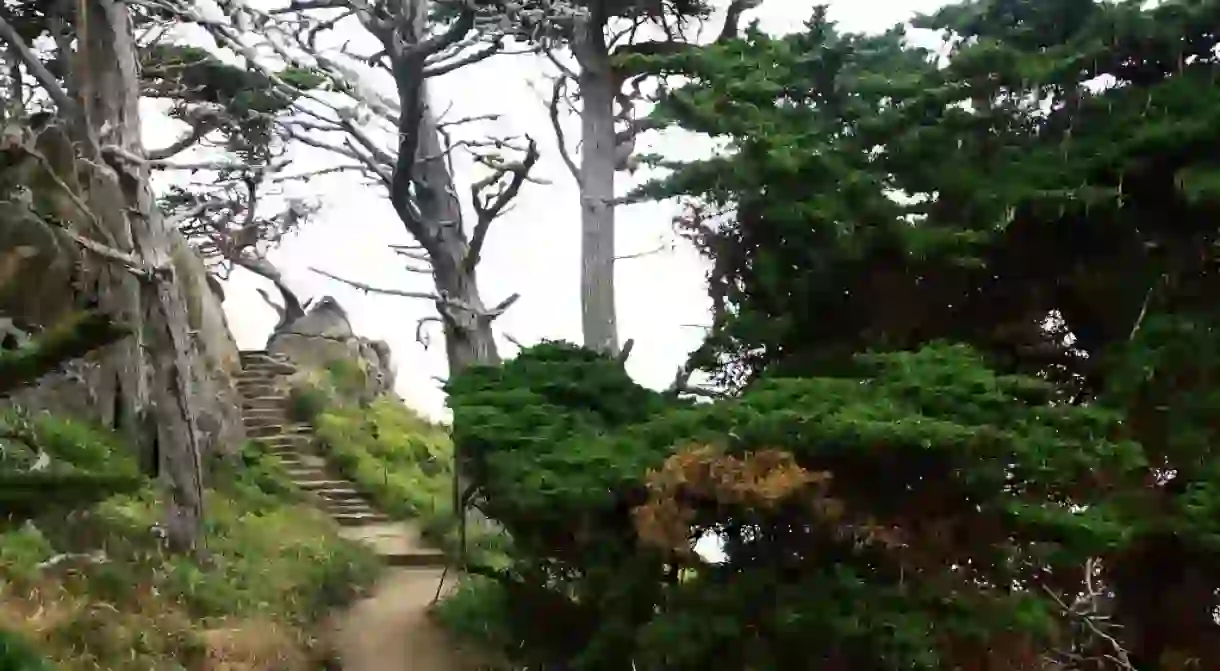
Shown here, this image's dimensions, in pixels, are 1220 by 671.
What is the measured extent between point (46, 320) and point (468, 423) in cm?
498

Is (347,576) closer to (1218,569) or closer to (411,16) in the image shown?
(411,16)

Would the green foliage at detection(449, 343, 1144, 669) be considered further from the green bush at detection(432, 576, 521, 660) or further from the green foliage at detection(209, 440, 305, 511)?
the green foliage at detection(209, 440, 305, 511)

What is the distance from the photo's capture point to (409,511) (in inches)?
434

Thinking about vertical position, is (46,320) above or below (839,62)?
below

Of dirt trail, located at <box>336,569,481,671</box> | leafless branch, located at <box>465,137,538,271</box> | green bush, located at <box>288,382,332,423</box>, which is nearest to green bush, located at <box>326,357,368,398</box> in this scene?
green bush, located at <box>288,382,332,423</box>

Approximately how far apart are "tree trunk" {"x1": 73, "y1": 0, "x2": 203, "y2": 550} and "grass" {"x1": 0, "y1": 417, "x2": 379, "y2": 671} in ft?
0.95

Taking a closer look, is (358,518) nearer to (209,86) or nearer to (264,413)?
(264,413)

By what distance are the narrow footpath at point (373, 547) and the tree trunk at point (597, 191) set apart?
8.29ft

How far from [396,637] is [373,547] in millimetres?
2373

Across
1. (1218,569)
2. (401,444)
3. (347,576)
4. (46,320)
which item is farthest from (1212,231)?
(401,444)

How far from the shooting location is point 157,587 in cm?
571

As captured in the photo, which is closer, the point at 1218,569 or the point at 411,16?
the point at 1218,569

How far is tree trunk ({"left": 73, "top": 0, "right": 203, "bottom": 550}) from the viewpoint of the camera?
6484 mm

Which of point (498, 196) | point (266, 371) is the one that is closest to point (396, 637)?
point (498, 196)
